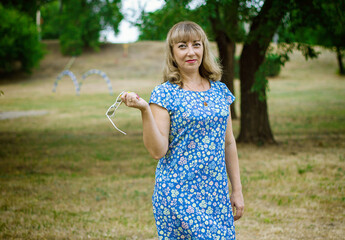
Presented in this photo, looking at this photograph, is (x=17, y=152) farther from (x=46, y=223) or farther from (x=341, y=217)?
(x=341, y=217)

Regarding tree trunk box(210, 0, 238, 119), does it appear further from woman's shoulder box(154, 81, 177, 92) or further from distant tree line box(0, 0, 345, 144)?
woman's shoulder box(154, 81, 177, 92)

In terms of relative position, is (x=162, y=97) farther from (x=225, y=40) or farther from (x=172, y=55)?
(x=225, y=40)

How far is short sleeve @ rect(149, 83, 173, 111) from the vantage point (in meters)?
2.27

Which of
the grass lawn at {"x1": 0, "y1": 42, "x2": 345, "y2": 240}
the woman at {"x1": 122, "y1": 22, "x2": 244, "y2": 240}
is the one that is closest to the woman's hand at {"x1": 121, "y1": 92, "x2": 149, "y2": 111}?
the woman at {"x1": 122, "y1": 22, "x2": 244, "y2": 240}

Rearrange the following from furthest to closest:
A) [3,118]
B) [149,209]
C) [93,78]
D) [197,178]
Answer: [93,78]
[3,118]
[149,209]
[197,178]

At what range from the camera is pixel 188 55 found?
2404 millimetres

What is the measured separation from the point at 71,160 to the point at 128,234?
4.28 meters

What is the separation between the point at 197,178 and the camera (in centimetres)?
231

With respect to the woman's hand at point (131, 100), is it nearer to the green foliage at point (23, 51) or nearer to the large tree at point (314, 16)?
the large tree at point (314, 16)

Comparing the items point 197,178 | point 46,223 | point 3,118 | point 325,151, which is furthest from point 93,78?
point 197,178

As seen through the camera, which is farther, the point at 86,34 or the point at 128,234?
the point at 86,34

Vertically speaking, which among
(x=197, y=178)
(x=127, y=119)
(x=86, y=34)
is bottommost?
(x=127, y=119)

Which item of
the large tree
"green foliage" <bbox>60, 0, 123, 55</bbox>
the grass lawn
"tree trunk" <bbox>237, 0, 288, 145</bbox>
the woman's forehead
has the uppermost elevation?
"green foliage" <bbox>60, 0, 123, 55</bbox>

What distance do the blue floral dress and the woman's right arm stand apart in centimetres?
4
